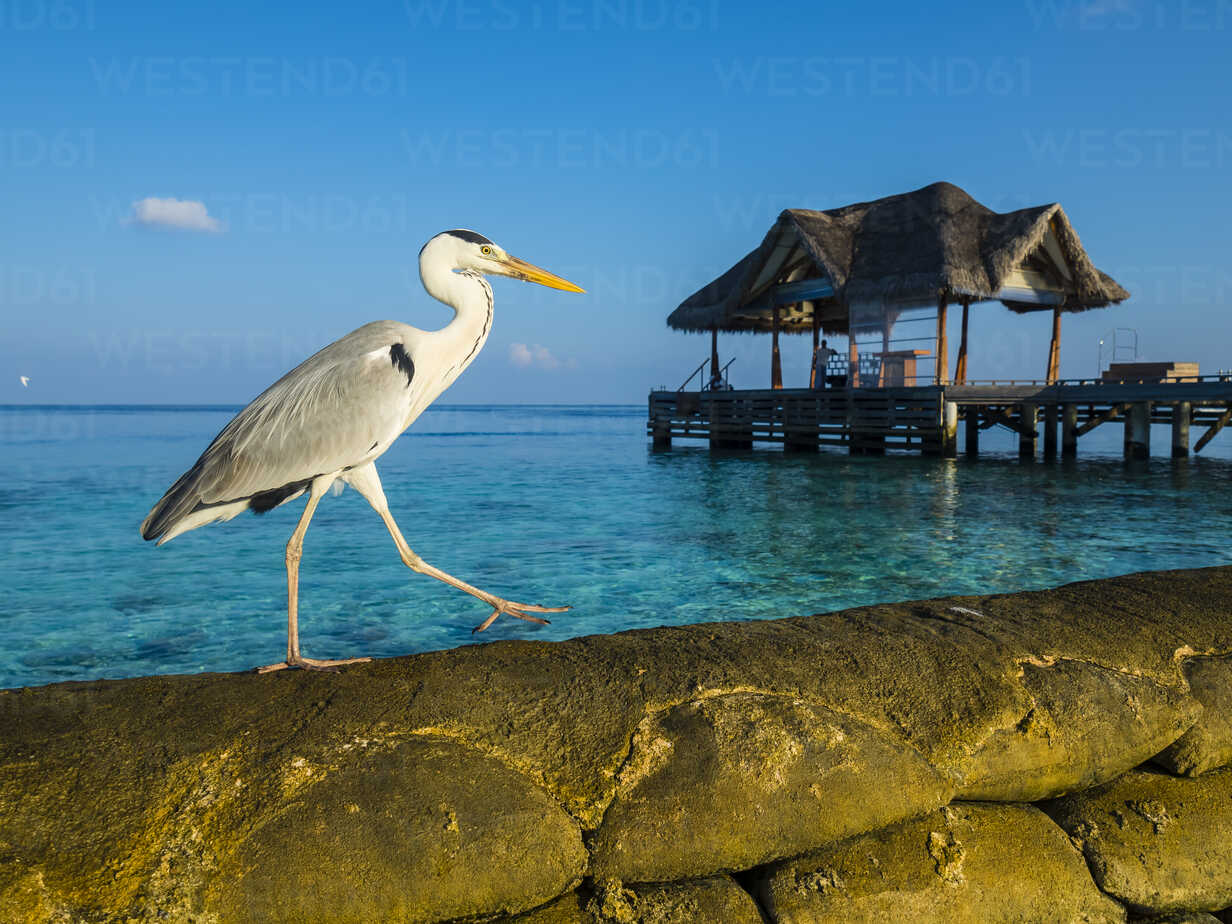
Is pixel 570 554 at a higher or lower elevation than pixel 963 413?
lower

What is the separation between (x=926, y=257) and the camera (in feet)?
65.1

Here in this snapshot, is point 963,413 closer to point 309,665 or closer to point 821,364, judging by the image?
point 821,364

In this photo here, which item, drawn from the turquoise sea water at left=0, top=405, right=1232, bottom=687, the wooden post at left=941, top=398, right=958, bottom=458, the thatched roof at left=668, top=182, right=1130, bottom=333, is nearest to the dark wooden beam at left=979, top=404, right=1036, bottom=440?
the wooden post at left=941, top=398, right=958, bottom=458

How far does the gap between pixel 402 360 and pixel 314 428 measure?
16.0 inches

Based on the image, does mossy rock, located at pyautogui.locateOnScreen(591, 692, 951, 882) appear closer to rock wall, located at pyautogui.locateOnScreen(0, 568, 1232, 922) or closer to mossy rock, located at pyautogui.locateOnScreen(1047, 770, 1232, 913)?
rock wall, located at pyautogui.locateOnScreen(0, 568, 1232, 922)

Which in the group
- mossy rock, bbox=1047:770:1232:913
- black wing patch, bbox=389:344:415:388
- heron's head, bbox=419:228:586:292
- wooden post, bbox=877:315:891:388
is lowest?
mossy rock, bbox=1047:770:1232:913

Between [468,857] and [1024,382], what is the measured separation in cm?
2166

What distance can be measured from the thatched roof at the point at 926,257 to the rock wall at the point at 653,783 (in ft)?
59.4

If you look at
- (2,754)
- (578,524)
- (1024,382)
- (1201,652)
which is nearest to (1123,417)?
(1024,382)

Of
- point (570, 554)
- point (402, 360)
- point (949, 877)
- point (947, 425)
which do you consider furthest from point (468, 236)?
point (947, 425)

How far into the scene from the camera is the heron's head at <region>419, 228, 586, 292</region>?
2.94 m

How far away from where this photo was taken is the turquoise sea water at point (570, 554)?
21.2 feet

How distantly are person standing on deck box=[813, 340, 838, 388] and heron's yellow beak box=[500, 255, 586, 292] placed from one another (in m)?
21.5

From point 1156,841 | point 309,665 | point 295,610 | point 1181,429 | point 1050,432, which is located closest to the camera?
point 1156,841
